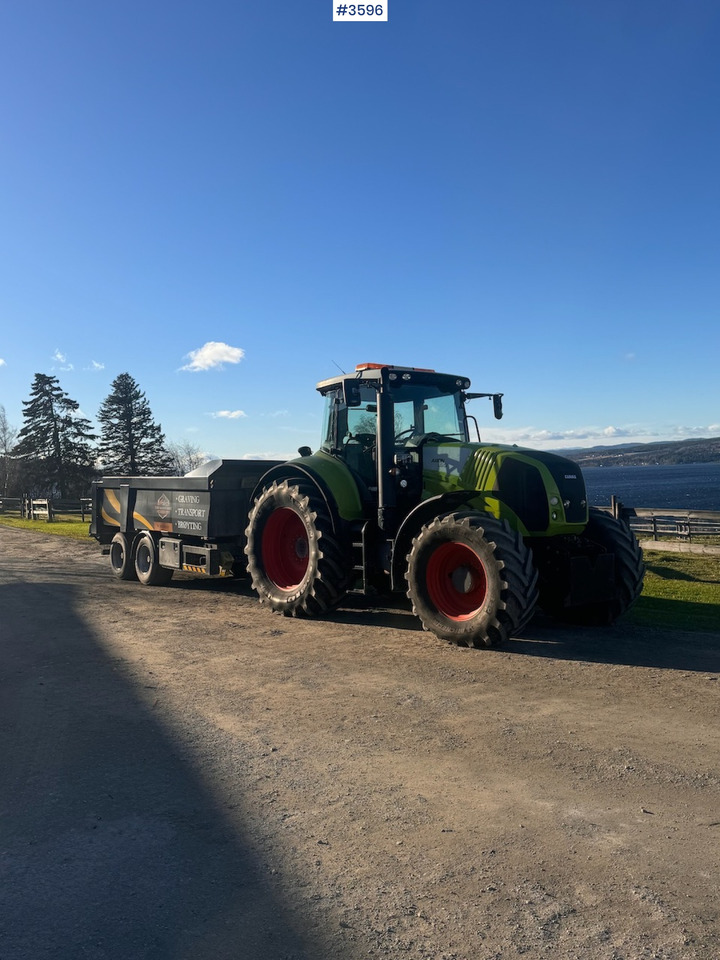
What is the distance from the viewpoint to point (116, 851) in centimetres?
367

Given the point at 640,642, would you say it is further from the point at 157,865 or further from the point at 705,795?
the point at 157,865

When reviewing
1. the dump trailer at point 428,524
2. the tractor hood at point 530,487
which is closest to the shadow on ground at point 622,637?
the dump trailer at point 428,524

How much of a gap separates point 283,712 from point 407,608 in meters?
4.79

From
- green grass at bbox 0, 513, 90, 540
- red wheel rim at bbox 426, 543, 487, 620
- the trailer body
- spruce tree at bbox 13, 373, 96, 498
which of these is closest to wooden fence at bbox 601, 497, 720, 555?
the trailer body

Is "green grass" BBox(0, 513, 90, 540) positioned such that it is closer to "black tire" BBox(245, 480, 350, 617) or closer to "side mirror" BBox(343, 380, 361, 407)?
"black tire" BBox(245, 480, 350, 617)

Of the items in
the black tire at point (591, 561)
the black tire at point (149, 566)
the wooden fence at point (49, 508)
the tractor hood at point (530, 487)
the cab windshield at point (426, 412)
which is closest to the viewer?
the tractor hood at point (530, 487)

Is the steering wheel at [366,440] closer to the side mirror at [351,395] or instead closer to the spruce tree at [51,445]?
the side mirror at [351,395]

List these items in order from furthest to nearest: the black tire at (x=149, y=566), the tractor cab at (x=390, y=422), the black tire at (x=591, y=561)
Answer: the black tire at (x=149, y=566) → the tractor cab at (x=390, y=422) → the black tire at (x=591, y=561)

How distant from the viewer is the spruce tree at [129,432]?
60375 millimetres

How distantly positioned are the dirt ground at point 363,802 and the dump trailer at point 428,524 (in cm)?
68

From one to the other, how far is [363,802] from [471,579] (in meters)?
3.92

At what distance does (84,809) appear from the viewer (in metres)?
4.16

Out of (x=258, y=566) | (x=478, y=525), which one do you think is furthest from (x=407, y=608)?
(x=478, y=525)

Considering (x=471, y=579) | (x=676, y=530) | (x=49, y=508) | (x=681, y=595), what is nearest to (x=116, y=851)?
(x=471, y=579)
